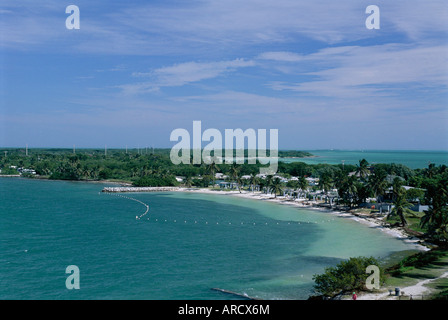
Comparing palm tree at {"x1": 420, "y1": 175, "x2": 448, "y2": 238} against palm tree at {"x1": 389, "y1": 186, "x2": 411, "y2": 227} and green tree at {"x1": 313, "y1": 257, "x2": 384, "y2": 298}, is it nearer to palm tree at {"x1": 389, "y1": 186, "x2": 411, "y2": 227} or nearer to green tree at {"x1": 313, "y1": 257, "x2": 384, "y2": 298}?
palm tree at {"x1": 389, "y1": 186, "x2": 411, "y2": 227}

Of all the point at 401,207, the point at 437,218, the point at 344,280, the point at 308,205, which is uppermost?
the point at 437,218

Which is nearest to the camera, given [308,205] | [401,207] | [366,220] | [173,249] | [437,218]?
[437,218]

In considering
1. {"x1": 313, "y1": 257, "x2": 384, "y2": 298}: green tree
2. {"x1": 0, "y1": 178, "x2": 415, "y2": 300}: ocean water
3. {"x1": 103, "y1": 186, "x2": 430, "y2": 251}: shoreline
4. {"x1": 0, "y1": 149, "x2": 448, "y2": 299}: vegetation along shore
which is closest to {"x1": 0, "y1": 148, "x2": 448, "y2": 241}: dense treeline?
{"x1": 0, "y1": 149, "x2": 448, "y2": 299}: vegetation along shore

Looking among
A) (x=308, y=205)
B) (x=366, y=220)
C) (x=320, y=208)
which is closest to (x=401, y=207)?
(x=366, y=220)

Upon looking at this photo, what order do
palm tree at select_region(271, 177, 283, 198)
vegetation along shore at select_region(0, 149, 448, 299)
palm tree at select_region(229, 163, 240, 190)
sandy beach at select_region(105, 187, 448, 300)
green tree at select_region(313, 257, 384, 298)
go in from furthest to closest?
palm tree at select_region(229, 163, 240, 190) → palm tree at select_region(271, 177, 283, 198) → vegetation along shore at select_region(0, 149, 448, 299) → green tree at select_region(313, 257, 384, 298) → sandy beach at select_region(105, 187, 448, 300)

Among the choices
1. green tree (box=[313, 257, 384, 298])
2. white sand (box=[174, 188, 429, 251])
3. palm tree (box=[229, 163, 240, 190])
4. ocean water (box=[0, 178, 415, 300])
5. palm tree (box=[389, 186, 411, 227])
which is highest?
palm tree (box=[229, 163, 240, 190])

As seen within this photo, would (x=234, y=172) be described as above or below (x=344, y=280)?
above

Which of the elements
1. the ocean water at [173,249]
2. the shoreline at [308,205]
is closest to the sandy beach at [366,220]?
the shoreline at [308,205]

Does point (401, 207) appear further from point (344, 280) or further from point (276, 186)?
point (276, 186)

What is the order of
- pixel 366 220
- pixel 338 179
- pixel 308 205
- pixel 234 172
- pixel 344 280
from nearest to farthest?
1. pixel 344 280
2. pixel 366 220
3. pixel 338 179
4. pixel 308 205
5. pixel 234 172
